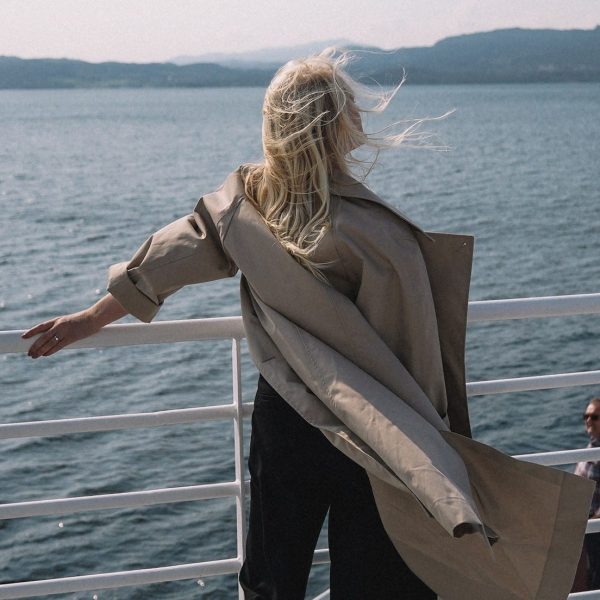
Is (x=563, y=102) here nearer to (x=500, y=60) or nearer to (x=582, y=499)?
(x=500, y=60)

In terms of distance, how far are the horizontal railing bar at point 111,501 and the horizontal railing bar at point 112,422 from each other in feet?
0.48

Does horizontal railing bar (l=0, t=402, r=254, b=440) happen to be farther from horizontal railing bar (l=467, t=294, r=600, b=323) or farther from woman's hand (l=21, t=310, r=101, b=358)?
horizontal railing bar (l=467, t=294, r=600, b=323)

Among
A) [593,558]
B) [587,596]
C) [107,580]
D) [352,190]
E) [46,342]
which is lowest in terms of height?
[593,558]

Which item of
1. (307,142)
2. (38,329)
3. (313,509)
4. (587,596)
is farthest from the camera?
(587,596)

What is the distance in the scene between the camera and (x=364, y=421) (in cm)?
178

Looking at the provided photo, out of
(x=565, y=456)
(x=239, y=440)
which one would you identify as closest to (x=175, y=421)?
(x=239, y=440)

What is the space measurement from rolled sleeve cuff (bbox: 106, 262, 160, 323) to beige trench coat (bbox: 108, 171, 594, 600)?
228mm

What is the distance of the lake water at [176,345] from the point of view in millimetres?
9227

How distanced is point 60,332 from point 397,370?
0.71m

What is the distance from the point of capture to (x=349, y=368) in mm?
1842

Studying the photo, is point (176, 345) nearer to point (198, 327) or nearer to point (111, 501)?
point (111, 501)

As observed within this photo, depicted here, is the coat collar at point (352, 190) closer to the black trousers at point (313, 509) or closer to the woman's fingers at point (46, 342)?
the black trousers at point (313, 509)

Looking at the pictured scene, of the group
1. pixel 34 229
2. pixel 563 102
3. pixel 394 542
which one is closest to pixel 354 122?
pixel 394 542

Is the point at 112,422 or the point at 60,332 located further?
the point at 112,422
